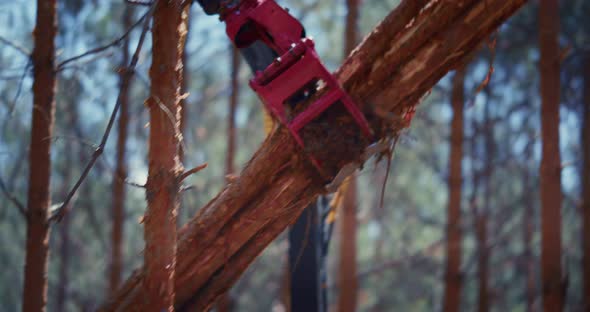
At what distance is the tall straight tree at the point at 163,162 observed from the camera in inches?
76.9

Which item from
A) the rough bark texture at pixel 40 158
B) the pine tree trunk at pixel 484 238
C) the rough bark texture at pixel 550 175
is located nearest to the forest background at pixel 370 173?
the pine tree trunk at pixel 484 238

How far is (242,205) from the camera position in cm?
224

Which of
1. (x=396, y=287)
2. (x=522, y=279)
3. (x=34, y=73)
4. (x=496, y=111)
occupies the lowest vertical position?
(x=522, y=279)

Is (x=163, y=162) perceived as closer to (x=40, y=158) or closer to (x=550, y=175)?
(x=40, y=158)

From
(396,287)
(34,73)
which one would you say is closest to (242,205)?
(34,73)

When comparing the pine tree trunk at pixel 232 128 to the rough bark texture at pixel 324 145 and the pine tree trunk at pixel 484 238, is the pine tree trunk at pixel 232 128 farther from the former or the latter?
the rough bark texture at pixel 324 145

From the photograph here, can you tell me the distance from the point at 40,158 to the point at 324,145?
1.67 meters

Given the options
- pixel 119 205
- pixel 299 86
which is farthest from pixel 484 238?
pixel 299 86

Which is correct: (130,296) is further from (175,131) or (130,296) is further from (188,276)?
(175,131)

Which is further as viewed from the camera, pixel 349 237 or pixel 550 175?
pixel 349 237

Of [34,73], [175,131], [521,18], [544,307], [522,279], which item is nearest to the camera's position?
[175,131]

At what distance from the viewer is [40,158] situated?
2979mm

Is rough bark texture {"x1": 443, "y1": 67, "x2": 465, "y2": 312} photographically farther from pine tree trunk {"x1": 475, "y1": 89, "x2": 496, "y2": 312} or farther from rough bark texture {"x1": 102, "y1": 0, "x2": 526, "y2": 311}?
rough bark texture {"x1": 102, "y1": 0, "x2": 526, "y2": 311}

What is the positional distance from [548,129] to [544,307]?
1.49 metres
